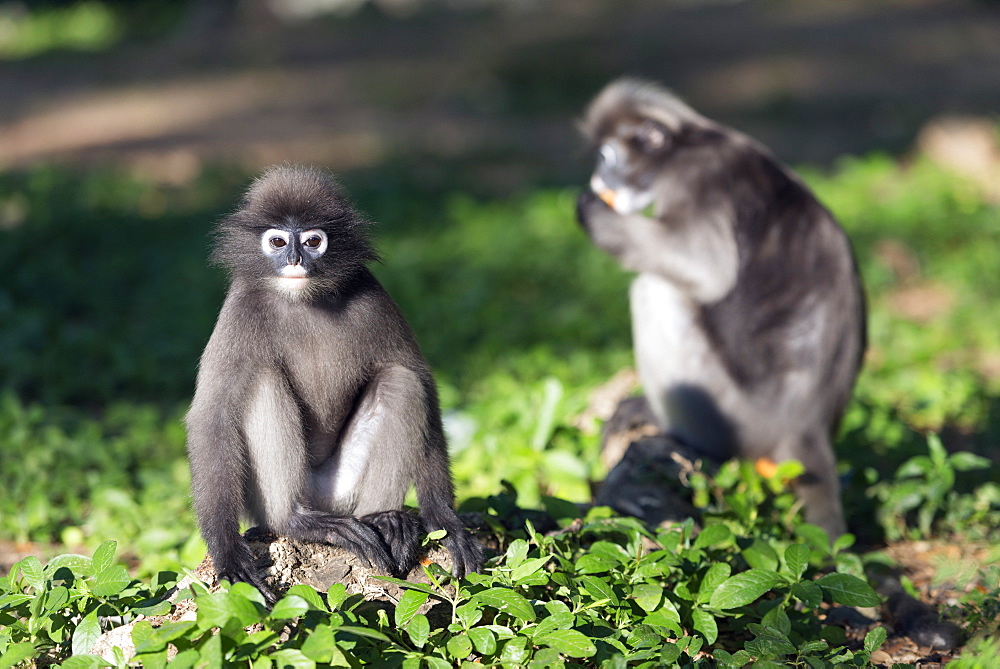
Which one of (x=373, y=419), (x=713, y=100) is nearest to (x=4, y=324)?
(x=373, y=419)

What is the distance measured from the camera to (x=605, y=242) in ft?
15.2

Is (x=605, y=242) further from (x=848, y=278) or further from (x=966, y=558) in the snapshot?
(x=966, y=558)

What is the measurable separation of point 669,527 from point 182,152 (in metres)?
9.10

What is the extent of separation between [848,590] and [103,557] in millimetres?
1996

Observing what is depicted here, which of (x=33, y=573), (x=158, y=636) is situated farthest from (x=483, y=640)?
(x=33, y=573)

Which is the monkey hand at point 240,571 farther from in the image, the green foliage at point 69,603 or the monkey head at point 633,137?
the monkey head at point 633,137

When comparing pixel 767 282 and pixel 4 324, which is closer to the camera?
pixel 767 282

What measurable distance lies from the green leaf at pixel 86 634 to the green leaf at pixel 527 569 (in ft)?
3.40

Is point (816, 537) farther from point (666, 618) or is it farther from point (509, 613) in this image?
point (509, 613)

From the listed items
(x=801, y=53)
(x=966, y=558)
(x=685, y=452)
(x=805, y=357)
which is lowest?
(x=966, y=558)

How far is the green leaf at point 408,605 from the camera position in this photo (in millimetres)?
2406

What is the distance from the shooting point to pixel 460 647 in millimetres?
2363

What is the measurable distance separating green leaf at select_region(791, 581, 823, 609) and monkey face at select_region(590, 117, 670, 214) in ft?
7.78

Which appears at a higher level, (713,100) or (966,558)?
(713,100)
